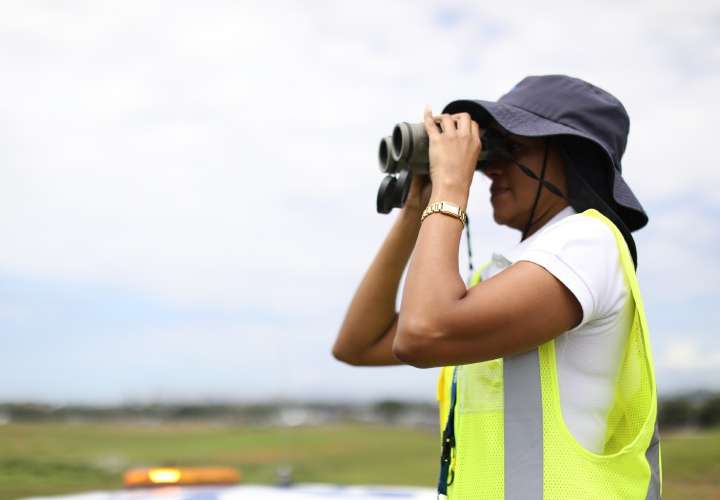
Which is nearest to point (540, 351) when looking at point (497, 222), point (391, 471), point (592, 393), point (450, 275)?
point (592, 393)

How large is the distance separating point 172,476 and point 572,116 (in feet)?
5.17

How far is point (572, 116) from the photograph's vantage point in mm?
1950

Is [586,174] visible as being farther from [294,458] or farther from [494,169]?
[294,458]

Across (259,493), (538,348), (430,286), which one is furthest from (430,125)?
(259,493)

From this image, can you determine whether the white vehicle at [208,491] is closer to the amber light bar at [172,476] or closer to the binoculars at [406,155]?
the amber light bar at [172,476]

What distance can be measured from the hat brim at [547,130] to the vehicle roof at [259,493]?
118 centimetres

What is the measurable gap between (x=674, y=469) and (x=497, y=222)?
8.23m

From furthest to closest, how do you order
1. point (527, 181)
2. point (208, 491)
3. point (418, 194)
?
point (208, 491), point (418, 194), point (527, 181)

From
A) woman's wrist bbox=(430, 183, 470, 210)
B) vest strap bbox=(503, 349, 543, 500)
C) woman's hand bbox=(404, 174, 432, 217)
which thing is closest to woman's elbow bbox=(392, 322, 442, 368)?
vest strap bbox=(503, 349, 543, 500)

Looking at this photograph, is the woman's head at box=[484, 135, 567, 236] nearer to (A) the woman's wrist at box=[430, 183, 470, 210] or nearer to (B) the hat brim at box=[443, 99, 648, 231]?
(B) the hat brim at box=[443, 99, 648, 231]

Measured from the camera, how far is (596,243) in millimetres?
1689

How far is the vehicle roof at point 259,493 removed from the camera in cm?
252

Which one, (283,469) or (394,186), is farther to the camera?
(283,469)

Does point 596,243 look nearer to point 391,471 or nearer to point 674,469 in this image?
point 674,469
